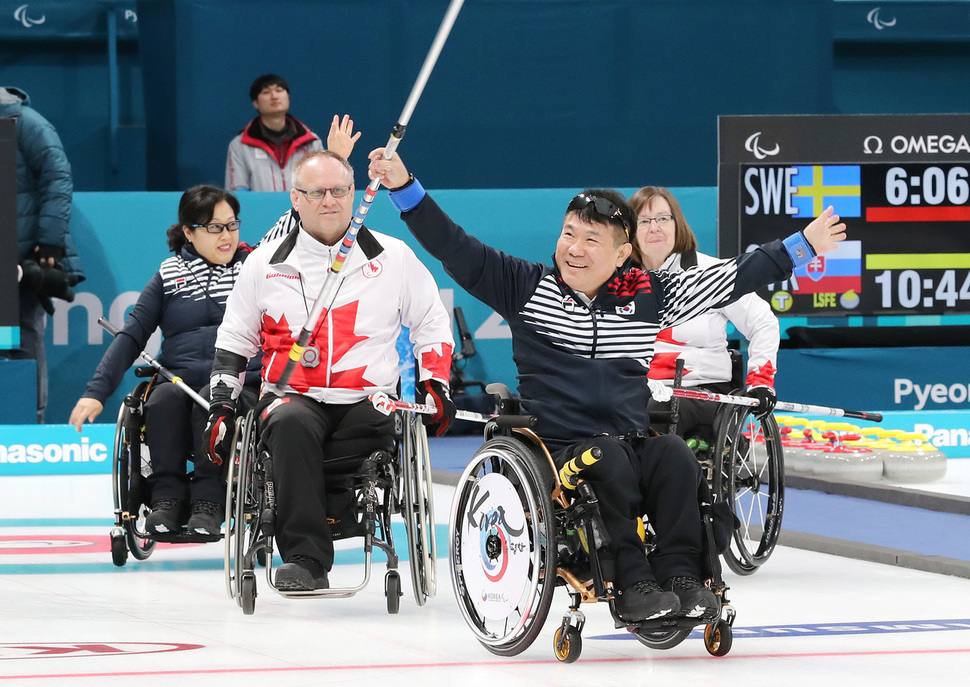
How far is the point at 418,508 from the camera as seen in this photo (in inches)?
167

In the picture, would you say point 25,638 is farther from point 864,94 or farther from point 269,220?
point 864,94

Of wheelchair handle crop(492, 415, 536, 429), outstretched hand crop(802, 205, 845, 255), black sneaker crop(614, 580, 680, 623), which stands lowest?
black sneaker crop(614, 580, 680, 623)

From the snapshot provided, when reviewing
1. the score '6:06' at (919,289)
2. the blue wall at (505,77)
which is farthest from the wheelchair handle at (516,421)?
the blue wall at (505,77)

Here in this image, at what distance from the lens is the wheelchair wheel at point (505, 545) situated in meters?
3.51

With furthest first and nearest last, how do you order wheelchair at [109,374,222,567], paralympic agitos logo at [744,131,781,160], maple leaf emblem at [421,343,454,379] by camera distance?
paralympic agitos logo at [744,131,781,160] < wheelchair at [109,374,222,567] < maple leaf emblem at [421,343,454,379]

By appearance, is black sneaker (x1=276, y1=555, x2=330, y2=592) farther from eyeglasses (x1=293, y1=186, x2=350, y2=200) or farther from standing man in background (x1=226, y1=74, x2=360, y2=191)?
standing man in background (x1=226, y1=74, x2=360, y2=191)

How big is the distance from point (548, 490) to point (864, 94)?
34.4ft

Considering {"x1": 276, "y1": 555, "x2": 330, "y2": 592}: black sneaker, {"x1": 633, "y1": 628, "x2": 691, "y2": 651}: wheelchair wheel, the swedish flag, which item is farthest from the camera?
the swedish flag

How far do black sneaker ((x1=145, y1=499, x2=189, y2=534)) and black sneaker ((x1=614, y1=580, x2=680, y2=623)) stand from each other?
79.0 inches

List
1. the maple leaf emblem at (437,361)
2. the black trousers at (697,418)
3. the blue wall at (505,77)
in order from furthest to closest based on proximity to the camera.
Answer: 1. the blue wall at (505,77)
2. the black trousers at (697,418)
3. the maple leaf emblem at (437,361)

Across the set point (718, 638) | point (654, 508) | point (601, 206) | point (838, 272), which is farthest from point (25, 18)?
point (718, 638)

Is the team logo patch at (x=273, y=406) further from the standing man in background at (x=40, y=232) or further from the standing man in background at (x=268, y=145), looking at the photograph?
the standing man in background at (x=268, y=145)

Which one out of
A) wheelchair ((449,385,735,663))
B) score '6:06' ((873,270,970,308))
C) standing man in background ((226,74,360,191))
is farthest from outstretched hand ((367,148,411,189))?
score '6:06' ((873,270,970,308))

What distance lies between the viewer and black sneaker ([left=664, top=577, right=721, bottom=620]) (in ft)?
11.6
